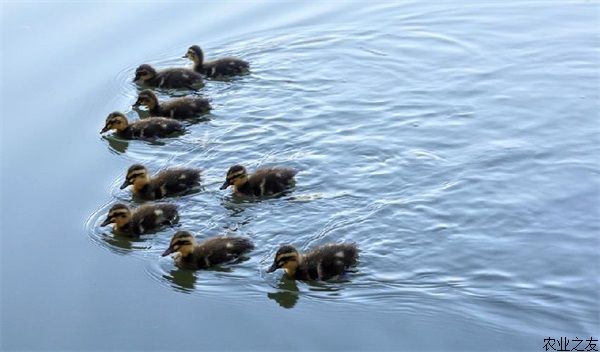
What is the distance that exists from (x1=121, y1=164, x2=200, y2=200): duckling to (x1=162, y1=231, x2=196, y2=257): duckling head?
707 millimetres

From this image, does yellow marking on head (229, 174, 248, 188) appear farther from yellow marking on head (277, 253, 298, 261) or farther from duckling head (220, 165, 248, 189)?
yellow marking on head (277, 253, 298, 261)

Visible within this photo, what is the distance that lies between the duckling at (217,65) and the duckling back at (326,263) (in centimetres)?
262

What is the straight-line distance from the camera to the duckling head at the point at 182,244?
6.43 metres

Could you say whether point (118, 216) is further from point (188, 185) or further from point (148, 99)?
point (148, 99)

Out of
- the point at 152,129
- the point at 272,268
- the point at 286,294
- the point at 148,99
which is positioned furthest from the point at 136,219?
the point at 148,99

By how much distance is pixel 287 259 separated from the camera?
6215 mm

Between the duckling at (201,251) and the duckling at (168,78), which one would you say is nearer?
the duckling at (201,251)

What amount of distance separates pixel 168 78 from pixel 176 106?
53 cm

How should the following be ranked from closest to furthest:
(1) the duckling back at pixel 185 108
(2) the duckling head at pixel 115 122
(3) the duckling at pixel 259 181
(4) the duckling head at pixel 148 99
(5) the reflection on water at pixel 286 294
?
(5) the reflection on water at pixel 286 294, (3) the duckling at pixel 259 181, (2) the duckling head at pixel 115 122, (1) the duckling back at pixel 185 108, (4) the duckling head at pixel 148 99

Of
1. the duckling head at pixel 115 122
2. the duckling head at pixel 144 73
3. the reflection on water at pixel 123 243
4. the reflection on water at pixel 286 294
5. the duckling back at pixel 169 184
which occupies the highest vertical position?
the duckling head at pixel 144 73

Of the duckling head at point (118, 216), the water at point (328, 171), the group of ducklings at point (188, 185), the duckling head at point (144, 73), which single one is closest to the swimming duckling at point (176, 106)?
the group of ducklings at point (188, 185)

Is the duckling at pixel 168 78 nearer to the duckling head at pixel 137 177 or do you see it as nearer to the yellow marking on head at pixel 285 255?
Answer: the duckling head at pixel 137 177

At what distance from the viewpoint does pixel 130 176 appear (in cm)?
717

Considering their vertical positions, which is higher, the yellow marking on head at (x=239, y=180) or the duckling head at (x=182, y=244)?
the yellow marking on head at (x=239, y=180)
